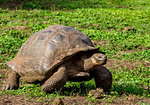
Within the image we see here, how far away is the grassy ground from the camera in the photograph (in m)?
5.23

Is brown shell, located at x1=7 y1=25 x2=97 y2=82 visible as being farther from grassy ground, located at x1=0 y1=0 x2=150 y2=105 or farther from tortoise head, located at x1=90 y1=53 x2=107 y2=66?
grassy ground, located at x1=0 y1=0 x2=150 y2=105

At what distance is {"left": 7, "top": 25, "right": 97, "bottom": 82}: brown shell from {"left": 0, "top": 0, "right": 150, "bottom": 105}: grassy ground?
325mm

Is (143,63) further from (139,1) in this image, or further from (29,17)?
(139,1)

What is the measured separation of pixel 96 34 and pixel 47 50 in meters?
5.03

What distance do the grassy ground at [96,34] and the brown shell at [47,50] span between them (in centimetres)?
32

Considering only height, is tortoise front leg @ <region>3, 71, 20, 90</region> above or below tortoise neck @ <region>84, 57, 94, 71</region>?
below

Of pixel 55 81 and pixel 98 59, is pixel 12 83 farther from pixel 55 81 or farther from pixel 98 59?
pixel 98 59

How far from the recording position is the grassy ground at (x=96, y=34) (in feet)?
17.2

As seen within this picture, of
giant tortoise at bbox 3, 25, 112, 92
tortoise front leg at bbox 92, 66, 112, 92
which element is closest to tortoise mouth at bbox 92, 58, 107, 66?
giant tortoise at bbox 3, 25, 112, 92

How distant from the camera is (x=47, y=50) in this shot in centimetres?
477

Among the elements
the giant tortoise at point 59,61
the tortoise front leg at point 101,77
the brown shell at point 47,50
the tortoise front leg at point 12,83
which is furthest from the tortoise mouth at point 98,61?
the tortoise front leg at point 12,83

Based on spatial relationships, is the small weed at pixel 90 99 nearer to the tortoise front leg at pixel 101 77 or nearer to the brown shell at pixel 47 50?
the tortoise front leg at pixel 101 77

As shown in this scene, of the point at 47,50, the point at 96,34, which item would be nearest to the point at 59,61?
the point at 47,50

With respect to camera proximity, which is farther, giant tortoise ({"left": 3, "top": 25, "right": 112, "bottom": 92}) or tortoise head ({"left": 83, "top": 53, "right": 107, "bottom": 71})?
giant tortoise ({"left": 3, "top": 25, "right": 112, "bottom": 92})
